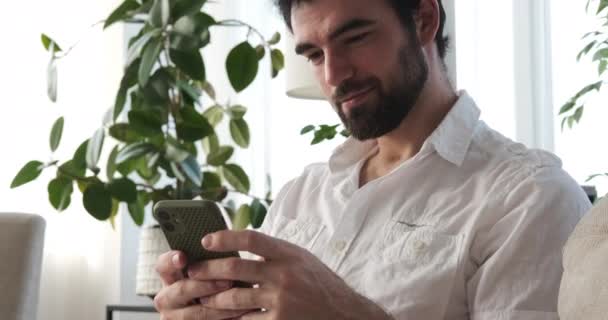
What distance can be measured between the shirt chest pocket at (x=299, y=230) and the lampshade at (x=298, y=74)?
886 millimetres

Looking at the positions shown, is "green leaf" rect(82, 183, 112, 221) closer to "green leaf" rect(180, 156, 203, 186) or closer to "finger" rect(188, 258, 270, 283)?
"green leaf" rect(180, 156, 203, 186)

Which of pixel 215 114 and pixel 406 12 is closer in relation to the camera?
pixel 406 12

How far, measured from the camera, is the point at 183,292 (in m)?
Answer: 1.15

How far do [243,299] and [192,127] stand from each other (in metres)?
1.45

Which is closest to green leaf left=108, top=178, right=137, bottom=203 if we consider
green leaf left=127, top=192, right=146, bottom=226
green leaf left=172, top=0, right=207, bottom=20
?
green leaf left=127, top=192, right=146, bottom=226

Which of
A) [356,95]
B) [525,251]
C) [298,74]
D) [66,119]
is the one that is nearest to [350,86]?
[356,95]

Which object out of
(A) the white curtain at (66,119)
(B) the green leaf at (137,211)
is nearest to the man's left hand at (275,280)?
(B) the green leaf at (137,211)

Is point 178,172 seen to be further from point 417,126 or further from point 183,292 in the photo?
point 183,292

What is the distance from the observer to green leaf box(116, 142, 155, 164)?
97.0 inches

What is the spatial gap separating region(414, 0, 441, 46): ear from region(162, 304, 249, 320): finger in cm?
60

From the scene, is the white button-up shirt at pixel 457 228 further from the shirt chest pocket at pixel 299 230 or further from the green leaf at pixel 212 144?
the green leaf at pixel 212 144

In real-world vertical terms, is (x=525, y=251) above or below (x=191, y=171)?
below

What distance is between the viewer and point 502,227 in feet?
4.00

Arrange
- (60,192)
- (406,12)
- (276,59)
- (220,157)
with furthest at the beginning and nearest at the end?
(276,59), (220,157), (60,192), (406,12)
